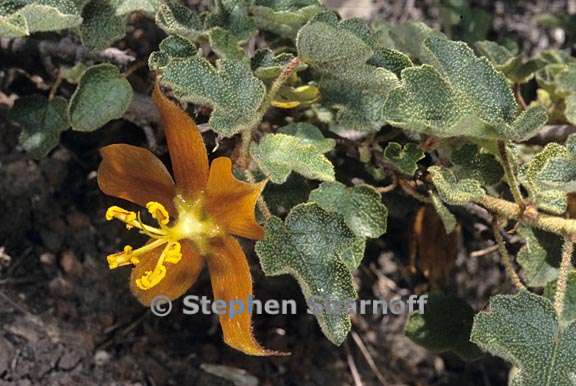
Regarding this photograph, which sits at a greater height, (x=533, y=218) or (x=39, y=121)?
(x=533, y=218)

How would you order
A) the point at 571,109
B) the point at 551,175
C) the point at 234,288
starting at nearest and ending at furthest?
the point at 551,175
the point at 234,288
the point at 571,109

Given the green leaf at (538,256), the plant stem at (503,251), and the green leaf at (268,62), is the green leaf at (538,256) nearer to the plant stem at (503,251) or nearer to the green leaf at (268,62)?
the plant stem at (503,251)

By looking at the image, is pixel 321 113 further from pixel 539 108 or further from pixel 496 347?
pixel 496 347

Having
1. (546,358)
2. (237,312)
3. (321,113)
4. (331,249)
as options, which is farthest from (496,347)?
(321,113)

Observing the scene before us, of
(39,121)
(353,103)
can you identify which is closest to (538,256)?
(353,103)

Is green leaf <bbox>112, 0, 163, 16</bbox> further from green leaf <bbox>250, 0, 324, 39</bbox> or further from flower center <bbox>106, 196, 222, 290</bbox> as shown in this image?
flower center <bbox>106, 196, 222, 290</bbox>

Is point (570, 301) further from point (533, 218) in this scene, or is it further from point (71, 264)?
point (71, 264)

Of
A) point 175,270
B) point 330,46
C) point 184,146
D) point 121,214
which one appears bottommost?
point 175,270

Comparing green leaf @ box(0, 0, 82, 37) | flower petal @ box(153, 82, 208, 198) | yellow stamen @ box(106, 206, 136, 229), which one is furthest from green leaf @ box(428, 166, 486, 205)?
green leaf @ box(0, 0, 82, 37)
